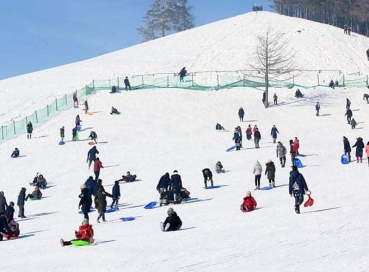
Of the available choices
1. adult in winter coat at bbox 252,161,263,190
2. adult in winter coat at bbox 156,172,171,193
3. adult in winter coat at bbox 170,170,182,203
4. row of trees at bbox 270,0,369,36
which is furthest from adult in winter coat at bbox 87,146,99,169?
row of trees at bbox 270,0,369,36

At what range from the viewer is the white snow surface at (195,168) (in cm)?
1545

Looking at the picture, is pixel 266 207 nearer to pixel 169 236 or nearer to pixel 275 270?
pixel 169 236

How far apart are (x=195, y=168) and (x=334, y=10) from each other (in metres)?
75.8

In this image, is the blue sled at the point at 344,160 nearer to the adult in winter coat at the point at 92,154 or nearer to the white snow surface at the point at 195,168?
the white snow surface at the point at 195,168

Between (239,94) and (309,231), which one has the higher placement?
(239,94)

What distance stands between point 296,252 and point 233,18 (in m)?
89.1

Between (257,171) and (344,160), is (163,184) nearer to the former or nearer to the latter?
(257,171)

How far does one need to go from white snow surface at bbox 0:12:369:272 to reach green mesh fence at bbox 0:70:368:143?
1.60 m

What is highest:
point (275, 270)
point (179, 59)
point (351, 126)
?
point (179, 59)

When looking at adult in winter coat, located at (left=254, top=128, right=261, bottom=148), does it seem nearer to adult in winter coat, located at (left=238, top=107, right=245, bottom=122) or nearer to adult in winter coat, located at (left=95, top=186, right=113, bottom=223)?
adult in winter coat, located at (left=238, top=107, right=245, bottom=122)

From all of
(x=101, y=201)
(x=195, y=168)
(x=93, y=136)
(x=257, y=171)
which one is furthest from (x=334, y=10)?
(x=101, y=201)

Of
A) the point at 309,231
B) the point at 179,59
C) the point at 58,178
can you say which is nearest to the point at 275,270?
the point at 309,231

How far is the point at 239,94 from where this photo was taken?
2203 inches

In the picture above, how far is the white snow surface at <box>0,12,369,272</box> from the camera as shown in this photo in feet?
50.7
